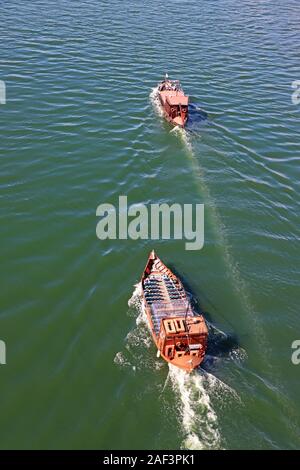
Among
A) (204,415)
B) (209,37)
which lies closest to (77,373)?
(204,415)

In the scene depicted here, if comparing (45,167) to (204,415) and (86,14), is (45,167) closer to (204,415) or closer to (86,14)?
(204,415)
